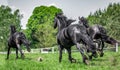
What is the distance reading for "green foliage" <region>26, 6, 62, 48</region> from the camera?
65.5m

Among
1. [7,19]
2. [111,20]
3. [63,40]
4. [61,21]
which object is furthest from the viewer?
[7,19]

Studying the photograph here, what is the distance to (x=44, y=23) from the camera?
7194cm

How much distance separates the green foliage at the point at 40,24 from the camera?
215 feet

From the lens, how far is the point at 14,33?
1895 centimetres

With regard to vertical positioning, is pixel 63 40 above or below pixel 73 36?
below

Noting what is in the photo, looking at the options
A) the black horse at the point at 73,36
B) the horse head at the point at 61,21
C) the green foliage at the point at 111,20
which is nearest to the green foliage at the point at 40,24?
the green foliage at the point at 111,20

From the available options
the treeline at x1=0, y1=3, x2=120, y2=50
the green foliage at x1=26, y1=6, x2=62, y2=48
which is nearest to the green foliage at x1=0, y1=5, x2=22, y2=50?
the treeline at x1=0, y1=3, x2=120, y2=50

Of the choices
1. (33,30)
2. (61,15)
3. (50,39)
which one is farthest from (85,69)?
(33,30)

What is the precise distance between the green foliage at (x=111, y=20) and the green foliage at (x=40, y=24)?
33.4ft

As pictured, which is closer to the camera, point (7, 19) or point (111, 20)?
point (111, 20)

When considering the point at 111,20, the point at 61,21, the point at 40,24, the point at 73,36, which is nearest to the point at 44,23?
the point at 40,24

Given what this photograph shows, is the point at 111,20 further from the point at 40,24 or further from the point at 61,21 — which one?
the point at 61,21

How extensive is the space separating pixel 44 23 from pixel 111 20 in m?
17.8

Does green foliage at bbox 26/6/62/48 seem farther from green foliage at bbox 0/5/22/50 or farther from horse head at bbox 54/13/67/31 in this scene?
horse head at bbox 54/13/67/31
